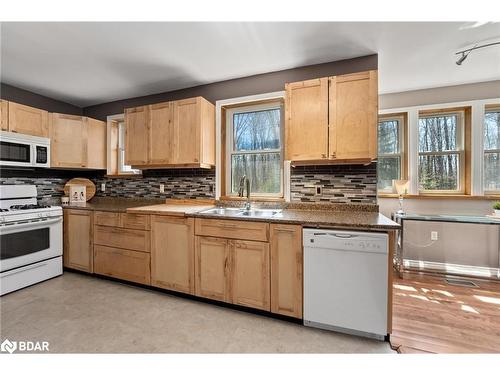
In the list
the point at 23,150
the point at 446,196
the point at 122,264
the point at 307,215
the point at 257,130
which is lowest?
the point at 122,264

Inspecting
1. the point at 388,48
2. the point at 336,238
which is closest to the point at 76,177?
the point at 336,238

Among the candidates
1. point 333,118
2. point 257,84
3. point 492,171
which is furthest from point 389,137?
point 257,84

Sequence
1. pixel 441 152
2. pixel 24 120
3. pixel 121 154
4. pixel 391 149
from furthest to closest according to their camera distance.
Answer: pixel 121 154, pixel 391 149, pixel 441 152, pixel 24 120

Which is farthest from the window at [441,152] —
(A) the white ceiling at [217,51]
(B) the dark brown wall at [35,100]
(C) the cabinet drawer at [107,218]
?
(B) the dark brown wall at [35,100]

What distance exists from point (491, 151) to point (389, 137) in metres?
1.18

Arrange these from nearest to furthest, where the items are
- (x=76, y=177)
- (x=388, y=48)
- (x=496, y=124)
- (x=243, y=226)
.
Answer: (x=243, y=226)
(x=388, y=48)
(x=496, y=124)
(x=76, y=177)

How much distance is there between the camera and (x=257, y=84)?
8.90 ft

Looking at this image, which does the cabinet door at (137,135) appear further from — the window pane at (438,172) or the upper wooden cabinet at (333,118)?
the window pane at (438,172)

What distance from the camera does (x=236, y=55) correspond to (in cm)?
230

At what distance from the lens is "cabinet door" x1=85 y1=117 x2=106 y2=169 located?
11.0ft

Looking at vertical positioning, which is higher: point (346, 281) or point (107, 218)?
point (107, 218)

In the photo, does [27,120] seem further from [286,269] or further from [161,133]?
[286,269]
